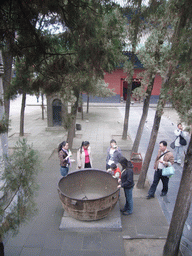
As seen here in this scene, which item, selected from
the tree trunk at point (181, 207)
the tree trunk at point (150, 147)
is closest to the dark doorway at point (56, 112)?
the tree trunk at point (150, 147)

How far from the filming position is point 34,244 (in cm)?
437

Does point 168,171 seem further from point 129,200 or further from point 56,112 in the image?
point 56,112

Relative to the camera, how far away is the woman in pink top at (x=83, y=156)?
640 centimetres

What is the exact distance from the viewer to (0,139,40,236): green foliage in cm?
253

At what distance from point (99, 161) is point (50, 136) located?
17.4 ft

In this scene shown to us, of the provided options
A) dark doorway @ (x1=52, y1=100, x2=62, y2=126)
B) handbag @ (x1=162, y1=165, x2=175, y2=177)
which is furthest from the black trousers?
dark doorway @ (x1=52, y1=100, x2=62, y2=126)

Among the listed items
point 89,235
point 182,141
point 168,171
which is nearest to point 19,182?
point 89,235

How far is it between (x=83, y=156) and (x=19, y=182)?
12.9ft

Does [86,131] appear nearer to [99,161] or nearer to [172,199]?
[99,161]

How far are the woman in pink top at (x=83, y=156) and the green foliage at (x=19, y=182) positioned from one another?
371cm

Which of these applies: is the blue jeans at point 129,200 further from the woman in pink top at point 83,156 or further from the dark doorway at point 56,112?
the dark doorway at point 56,112

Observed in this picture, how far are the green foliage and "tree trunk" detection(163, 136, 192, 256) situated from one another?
8.30 ft

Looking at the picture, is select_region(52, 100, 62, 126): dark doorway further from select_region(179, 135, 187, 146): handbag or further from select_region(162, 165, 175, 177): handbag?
select_region(162, 165, 175, 177): handbag

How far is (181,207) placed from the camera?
367 centimetres
